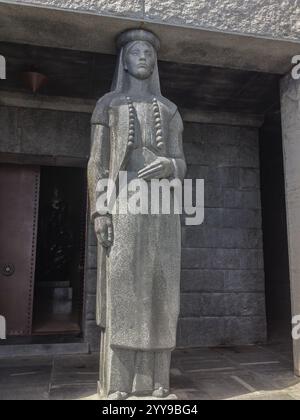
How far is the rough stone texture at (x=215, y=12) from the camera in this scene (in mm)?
3414

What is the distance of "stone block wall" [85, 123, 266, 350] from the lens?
5555 millimetres

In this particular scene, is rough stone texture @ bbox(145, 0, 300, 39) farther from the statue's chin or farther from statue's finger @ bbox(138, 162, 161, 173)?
statue's finger @ bbox(138, 162, 161, 173)

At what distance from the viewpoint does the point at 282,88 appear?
447 centimetres

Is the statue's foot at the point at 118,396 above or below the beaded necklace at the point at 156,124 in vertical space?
below

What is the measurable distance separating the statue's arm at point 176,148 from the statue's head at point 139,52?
0.49 m

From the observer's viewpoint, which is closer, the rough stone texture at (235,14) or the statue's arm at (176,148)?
the statue's arm at (176,148)

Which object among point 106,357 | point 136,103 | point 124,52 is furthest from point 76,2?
point 106,357

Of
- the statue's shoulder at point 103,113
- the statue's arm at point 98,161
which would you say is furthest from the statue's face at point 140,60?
the statue's arm at point 98,161

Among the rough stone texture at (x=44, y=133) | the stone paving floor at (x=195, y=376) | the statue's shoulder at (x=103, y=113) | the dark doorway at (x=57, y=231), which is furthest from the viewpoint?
the dark doorway at (x=57, y=231)

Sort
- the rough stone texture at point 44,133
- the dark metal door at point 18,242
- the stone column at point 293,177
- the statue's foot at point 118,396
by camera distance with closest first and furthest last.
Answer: the statue's foot at point 118,396 < the stone column at point 293,177 < the rough stone texture at point 44,133 < the dark metal door at point 18,242

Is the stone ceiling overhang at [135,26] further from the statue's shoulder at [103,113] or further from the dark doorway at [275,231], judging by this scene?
the dark doorway at [275,231]

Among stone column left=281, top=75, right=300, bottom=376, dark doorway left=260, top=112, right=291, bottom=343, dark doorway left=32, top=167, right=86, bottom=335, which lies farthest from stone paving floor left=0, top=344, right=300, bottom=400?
dark doorway left=32, top=167, right=86, bottom=335

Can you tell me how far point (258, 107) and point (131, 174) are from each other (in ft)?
10.7

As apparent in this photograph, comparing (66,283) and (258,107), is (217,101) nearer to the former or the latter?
(258,107)
